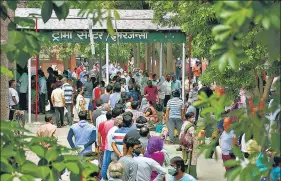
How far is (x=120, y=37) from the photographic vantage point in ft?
96.6

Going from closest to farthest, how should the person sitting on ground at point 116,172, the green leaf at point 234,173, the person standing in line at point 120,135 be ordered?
the green leaf at point 234,173 < the person sitting on ground at point 116,172 < the person standing in line at point 120,135

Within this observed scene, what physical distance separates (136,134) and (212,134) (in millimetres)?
7043

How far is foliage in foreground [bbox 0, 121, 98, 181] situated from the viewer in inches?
270

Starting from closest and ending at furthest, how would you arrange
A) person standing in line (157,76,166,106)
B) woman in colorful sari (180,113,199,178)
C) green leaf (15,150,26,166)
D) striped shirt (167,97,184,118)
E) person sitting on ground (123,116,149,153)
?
green leaf (15,150,26,166), person sitting on ground (123,116,149,153), woman in colorful sari (180,113,199,178), striped shirt (167,97,184,118), person standing in line (157,76,166,106)

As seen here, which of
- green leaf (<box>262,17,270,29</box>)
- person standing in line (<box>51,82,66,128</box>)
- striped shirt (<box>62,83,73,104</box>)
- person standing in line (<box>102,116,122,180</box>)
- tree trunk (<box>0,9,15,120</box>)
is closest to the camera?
green leaf (<box>262,17,270,29</box>)

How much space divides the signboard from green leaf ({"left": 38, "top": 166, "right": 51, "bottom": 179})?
21.8 m

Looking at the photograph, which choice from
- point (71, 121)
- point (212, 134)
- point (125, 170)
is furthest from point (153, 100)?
point (212, 134)

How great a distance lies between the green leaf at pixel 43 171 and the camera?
6883 mm

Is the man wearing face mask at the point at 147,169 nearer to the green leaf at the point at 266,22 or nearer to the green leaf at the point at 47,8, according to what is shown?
the green leaf at the point at 47,8

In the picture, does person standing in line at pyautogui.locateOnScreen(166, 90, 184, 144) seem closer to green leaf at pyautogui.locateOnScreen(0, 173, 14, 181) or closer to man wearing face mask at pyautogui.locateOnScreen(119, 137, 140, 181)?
man wearing face mask at pyautogui.locateOnScreen(119, 137, 140, 181)

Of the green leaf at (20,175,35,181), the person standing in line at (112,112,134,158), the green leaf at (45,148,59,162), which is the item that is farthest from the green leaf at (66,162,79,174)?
the person standing in line at (112,112,134,158)

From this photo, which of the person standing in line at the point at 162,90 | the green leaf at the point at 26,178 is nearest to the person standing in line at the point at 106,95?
the person standing in line at the point at 162,90

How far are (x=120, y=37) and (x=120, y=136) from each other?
1396 cm

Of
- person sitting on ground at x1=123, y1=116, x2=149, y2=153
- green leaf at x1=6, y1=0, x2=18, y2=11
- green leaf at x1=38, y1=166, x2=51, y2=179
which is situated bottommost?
person sitting on ground at x1=123, y1=116, x2=149, y2=153
